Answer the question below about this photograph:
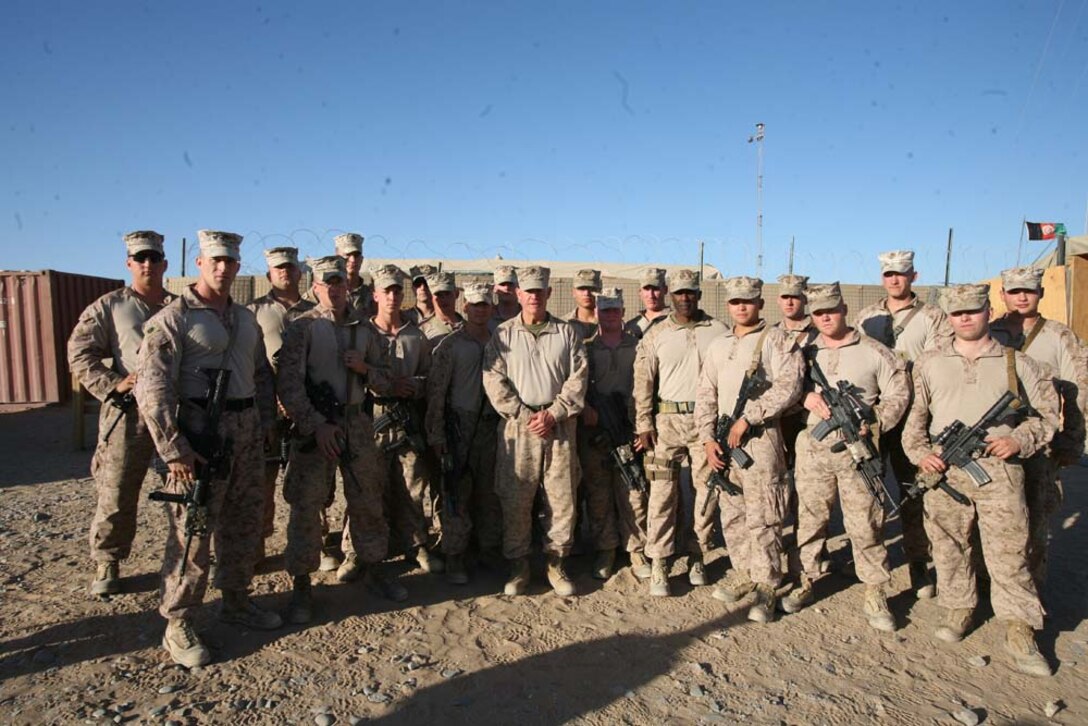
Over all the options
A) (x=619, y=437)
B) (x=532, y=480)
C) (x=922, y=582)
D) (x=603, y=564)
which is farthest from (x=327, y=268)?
(x=922, y=582)

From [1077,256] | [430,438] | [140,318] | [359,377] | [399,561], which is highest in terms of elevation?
[1077,256]

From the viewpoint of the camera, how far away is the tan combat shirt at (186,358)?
3762 mm

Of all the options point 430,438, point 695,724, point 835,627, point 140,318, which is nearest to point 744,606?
point 835,627

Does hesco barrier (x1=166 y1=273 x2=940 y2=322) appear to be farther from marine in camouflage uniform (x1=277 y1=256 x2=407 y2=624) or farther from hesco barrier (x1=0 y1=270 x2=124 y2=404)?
marine in camouflage uniform (x1=277 y1=256 x2=407 y2=624)

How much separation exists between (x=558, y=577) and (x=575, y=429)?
1.08 m

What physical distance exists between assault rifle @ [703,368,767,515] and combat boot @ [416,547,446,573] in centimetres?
221

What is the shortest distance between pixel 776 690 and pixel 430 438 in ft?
9.39

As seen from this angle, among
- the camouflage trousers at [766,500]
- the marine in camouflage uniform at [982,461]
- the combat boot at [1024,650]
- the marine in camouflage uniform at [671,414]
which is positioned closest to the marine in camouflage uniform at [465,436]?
the marine in camouflage uniform at [671,414]

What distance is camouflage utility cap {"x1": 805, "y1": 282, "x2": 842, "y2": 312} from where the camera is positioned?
479 centimetres

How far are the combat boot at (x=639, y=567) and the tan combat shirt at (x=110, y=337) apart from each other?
3.90m

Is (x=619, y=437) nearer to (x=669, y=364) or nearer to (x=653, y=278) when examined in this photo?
(x=669, y=364)

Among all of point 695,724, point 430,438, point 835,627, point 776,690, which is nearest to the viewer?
point 695,724

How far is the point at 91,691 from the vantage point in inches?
144

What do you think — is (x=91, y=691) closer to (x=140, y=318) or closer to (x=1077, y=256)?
(x=140, y=318)
